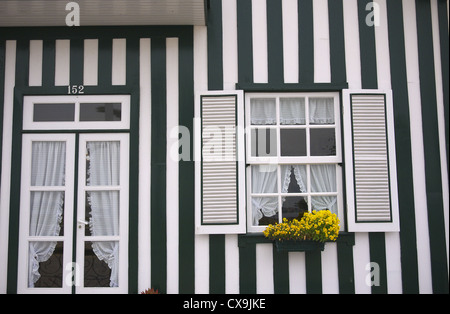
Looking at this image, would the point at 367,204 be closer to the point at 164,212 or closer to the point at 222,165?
the point at 222,165

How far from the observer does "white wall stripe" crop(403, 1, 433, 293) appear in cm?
418

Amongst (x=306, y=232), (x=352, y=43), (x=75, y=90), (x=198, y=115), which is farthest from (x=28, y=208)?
(x=352, y=43)

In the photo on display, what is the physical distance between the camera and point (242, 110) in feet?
13.9

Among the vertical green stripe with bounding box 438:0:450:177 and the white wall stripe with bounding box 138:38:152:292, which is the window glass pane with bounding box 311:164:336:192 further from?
the white wall stripe with bounding box 138:38:152:292

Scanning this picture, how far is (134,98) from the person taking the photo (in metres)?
4.25

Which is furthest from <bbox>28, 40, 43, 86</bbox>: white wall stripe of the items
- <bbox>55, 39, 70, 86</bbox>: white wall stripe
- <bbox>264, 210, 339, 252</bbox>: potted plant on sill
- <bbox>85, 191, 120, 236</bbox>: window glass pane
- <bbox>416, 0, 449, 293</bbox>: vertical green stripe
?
<bbox>416, 0, 449, 293</bbox>: vertical green stripe

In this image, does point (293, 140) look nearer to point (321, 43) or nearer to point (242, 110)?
point (242, 110)

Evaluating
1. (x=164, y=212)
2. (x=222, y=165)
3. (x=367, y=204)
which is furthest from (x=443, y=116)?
(x=164, y=212)

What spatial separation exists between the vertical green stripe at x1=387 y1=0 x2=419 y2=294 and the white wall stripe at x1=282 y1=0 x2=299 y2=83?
903mm

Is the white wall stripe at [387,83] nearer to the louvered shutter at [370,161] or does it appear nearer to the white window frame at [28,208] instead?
the louvered shutter at [370,161]

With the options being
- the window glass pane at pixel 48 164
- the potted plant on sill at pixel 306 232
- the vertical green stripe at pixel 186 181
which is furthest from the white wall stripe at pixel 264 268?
the window glass pane at pixel 48 164
